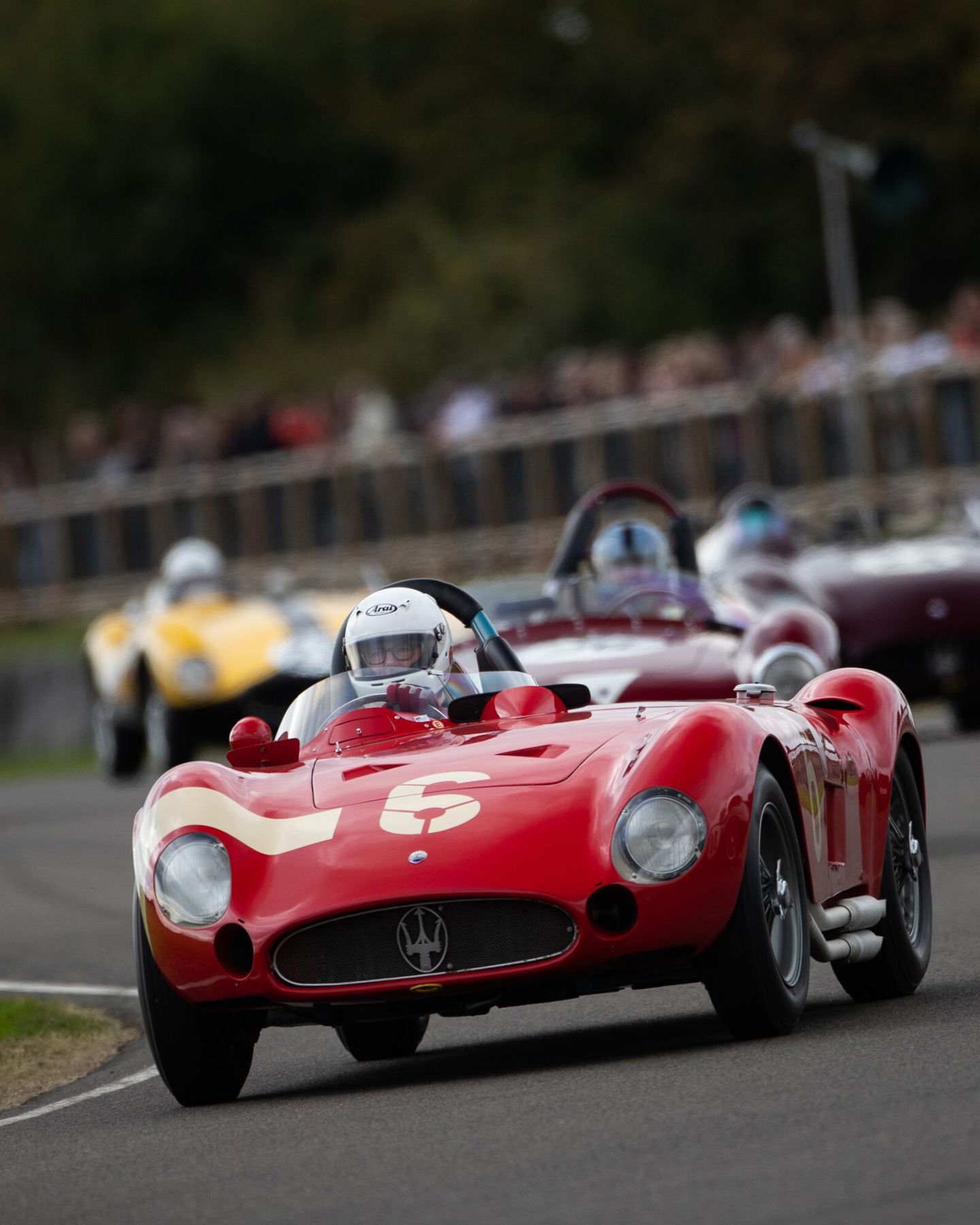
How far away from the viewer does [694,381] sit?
23.6 m

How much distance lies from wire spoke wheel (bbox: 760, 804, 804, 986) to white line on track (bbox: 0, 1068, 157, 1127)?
6.29 feet

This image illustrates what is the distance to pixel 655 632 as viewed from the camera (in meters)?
13.1

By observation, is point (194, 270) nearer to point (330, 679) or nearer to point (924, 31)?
point (924, 31)

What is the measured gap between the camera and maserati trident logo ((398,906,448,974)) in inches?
260

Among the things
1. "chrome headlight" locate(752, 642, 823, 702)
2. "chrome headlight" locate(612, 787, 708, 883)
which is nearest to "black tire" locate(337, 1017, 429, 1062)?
"chrome headlight" locate(612, 787, 708, 883)

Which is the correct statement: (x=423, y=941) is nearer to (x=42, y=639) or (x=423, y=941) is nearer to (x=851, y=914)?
(x=851, y=914)

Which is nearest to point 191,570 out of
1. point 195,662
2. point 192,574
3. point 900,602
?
point 192,574

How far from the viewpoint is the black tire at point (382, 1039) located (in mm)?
7688

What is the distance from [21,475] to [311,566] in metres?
5.66

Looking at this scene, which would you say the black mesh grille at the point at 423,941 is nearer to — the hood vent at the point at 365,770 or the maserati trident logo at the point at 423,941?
the maserati trident logo at the point at 423,941

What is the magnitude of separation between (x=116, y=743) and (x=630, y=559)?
24.6 feet

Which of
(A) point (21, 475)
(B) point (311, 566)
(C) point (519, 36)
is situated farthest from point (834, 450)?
(C) point (519, 36)

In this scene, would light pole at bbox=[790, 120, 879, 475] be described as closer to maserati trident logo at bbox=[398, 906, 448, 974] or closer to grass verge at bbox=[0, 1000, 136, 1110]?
grass verge at bbox=[0, 1000, 136, 1110]

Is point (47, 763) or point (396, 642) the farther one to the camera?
point (47, 763)
